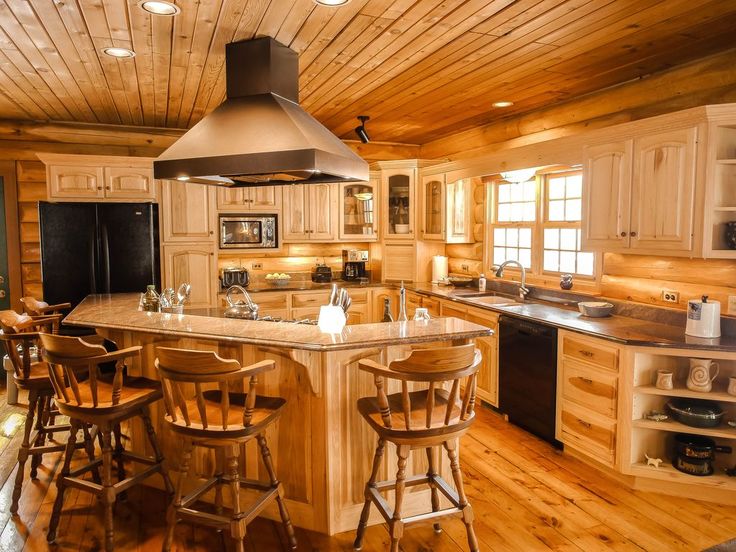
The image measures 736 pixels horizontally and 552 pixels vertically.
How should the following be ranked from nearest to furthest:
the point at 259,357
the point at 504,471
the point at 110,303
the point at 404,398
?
the point at 404,398
the point at 259,357
the point at 504,471
the point at 110,303

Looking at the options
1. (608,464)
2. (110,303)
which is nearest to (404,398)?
(608,464)

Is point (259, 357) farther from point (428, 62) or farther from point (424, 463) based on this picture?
point (428, 62)

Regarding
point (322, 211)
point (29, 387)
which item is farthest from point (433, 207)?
point (29, 387)

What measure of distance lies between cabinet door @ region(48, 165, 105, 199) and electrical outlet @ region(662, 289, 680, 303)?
4.87m

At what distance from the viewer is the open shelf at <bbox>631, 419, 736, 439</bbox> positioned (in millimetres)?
2963

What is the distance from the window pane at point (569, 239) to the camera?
451 centimetres

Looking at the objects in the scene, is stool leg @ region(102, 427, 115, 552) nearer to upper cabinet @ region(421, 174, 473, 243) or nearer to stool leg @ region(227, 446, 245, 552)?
Result: stool leg @ region(227, 446, 245, 552)

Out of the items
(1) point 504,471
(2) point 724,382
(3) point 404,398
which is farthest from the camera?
(1) point 504,471

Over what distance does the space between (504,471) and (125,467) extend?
2.41 meters

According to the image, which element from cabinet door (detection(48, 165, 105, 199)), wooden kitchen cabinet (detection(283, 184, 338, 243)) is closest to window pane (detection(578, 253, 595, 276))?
wooden kitchen cabinet (detection(283, 184, 338, 243))

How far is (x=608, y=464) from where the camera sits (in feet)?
10.7

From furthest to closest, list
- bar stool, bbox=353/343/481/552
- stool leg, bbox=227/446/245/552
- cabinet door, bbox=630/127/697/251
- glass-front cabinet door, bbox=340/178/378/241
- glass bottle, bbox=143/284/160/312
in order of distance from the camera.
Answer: glass-front cabinet door, bbox=340/178/378/241
glass bottle, bbox=143/284/160/312
cabinet door, bbox=630/127/697/251
stool leg, bbox=227/446/245/552
bar stool, bbox=353/343/481/552

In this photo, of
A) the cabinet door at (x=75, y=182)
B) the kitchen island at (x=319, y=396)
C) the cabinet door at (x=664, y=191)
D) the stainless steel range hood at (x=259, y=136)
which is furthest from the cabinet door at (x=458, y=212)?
the cabinet door at (x=75, y=182)

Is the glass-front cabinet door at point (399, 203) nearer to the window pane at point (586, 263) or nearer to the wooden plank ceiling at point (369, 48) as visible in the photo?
the wooden plank ceiling at point (369, 48)
